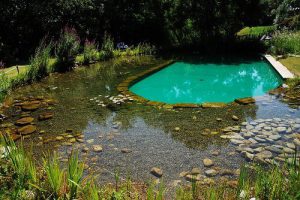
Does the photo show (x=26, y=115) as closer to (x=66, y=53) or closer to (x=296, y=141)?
(x=66, y=53)

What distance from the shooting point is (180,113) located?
6.95 metres

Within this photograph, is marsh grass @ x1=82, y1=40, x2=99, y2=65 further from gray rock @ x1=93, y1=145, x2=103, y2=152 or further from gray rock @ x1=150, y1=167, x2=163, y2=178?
gray rock @ x1=150, y1=167, x2=163, y2=178

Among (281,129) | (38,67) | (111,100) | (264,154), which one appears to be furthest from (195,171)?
(38,67)

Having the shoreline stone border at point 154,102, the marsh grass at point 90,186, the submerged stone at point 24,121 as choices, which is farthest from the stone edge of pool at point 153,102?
the marsh grass at point 90,186

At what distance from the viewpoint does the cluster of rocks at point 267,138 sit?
4766 millimetres

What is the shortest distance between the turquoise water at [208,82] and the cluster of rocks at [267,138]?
8.54ft

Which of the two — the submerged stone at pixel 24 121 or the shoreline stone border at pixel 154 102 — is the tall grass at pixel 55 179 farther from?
the shoreline stone border at pixel 154 102

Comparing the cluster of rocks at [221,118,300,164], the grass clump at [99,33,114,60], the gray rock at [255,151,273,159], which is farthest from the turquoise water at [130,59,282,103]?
the gray rock at [255,151,273,159]

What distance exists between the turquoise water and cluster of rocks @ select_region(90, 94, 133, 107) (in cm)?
105

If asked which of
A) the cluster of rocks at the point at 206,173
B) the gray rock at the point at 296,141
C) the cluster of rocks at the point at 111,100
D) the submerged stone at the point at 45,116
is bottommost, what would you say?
the cluster of rocks at the point at 206,173

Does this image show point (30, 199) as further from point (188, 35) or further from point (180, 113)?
point (188, 35)

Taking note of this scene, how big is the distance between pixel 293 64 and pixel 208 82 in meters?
2.97

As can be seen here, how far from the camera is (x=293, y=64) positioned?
416 inches

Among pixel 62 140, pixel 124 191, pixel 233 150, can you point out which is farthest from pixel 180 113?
pixel 124 191
